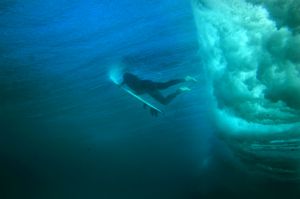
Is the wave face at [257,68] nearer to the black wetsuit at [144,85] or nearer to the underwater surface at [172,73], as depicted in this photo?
the underwater surface at [172,73]

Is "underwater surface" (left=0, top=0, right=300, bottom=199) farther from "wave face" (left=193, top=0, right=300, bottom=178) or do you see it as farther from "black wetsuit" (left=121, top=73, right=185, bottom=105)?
"black wetsuit" (left=121, top=73, right=185, bottom=105)

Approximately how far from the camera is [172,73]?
20531 mm

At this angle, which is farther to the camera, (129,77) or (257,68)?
(129,77)

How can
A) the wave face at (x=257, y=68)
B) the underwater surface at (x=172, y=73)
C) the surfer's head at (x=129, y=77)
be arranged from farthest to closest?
the surfer's head at (x=129, y=77) < the underwater surface at (x=172, y=73) < the wave face at (x=257, y=68)

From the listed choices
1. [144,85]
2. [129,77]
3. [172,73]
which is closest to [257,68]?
[144,85]

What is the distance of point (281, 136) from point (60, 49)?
36.6ft

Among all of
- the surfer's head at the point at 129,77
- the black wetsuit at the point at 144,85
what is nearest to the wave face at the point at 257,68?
the black wetsuit at the point at 144,85

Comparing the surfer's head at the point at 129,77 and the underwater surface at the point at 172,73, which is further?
the surfer's head at the point at 129,77

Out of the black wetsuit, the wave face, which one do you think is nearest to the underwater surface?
the wave face

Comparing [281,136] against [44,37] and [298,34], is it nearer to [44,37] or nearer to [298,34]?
[298,34]

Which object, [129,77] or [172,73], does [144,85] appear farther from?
[172,73]

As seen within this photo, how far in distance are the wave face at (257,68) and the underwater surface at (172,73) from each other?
0.04 metres

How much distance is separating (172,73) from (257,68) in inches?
396

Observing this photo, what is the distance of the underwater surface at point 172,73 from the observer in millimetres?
10398
